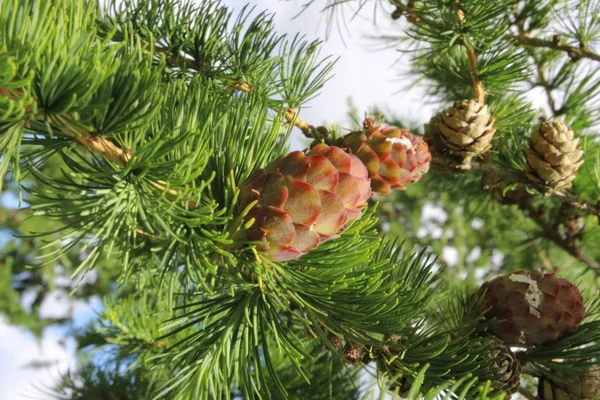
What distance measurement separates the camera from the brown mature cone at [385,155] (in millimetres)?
573

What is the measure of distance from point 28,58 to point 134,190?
123 mm

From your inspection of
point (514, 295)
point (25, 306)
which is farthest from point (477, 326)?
point (25, 306)

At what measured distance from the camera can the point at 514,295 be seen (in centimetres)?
59

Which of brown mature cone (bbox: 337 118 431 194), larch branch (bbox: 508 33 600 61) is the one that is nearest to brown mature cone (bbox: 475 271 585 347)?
brown mature cone (bbox: 337 118 431 194)

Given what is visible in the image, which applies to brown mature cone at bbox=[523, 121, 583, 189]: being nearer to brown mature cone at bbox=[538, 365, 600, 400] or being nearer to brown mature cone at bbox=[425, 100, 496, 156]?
brown mature cone at bbox=[425, 100, 496, 156]

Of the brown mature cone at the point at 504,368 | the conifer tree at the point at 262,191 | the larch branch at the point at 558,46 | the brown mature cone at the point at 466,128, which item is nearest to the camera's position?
the conifer tree at the point at 262,191

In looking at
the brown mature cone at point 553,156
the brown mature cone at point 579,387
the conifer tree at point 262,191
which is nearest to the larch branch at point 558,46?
the conifer tree at point 262,191

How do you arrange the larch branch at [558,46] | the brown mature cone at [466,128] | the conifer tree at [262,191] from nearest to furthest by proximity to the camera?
the conifer tree at [262,191] → the brown mature cone at [466,128] → the larch branch at [558,46]

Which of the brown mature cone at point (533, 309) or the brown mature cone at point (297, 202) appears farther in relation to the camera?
the brown mature cone at point (533, 309)

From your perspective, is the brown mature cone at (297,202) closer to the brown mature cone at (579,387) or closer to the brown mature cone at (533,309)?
the brown mature cone at (533,309)

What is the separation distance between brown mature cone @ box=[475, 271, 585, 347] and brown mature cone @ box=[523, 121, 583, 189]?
20 centimetres

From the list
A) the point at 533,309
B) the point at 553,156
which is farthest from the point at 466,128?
the point at 533,309

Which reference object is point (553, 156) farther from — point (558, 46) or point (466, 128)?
point (558, 46)

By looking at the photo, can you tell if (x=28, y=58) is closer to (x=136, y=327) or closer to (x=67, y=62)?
(x=67, y=62)
